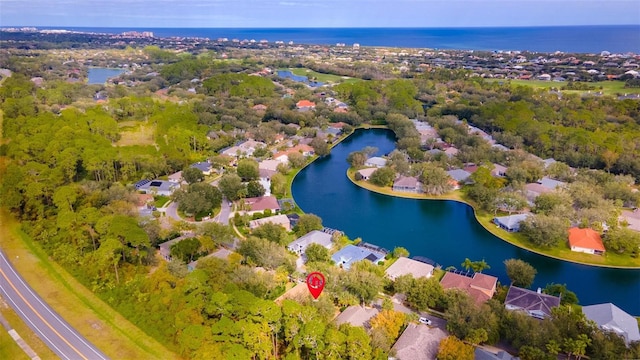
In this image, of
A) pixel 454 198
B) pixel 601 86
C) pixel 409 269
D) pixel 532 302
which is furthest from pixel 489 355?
pixel 601 86

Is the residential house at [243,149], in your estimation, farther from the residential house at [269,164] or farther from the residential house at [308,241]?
the residential house at [308,241]

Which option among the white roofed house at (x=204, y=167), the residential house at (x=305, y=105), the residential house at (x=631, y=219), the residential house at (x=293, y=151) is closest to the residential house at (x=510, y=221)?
the residential house at (x=631, y=219)

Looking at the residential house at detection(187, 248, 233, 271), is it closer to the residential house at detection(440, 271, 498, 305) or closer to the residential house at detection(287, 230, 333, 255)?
the residential house at detection(287, 230, 333, 255)

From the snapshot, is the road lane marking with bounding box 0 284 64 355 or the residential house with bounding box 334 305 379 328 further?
the residential house with bounding box 334 305 379 328

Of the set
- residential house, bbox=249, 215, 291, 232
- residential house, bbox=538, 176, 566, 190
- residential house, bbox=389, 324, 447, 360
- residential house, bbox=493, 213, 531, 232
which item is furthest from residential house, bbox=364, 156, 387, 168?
residential house, bbox=389, 324, 447, 360

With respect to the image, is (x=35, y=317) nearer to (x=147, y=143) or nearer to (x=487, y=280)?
(x=487, y=280)

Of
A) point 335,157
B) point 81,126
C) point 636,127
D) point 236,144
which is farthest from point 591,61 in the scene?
point 81,126
